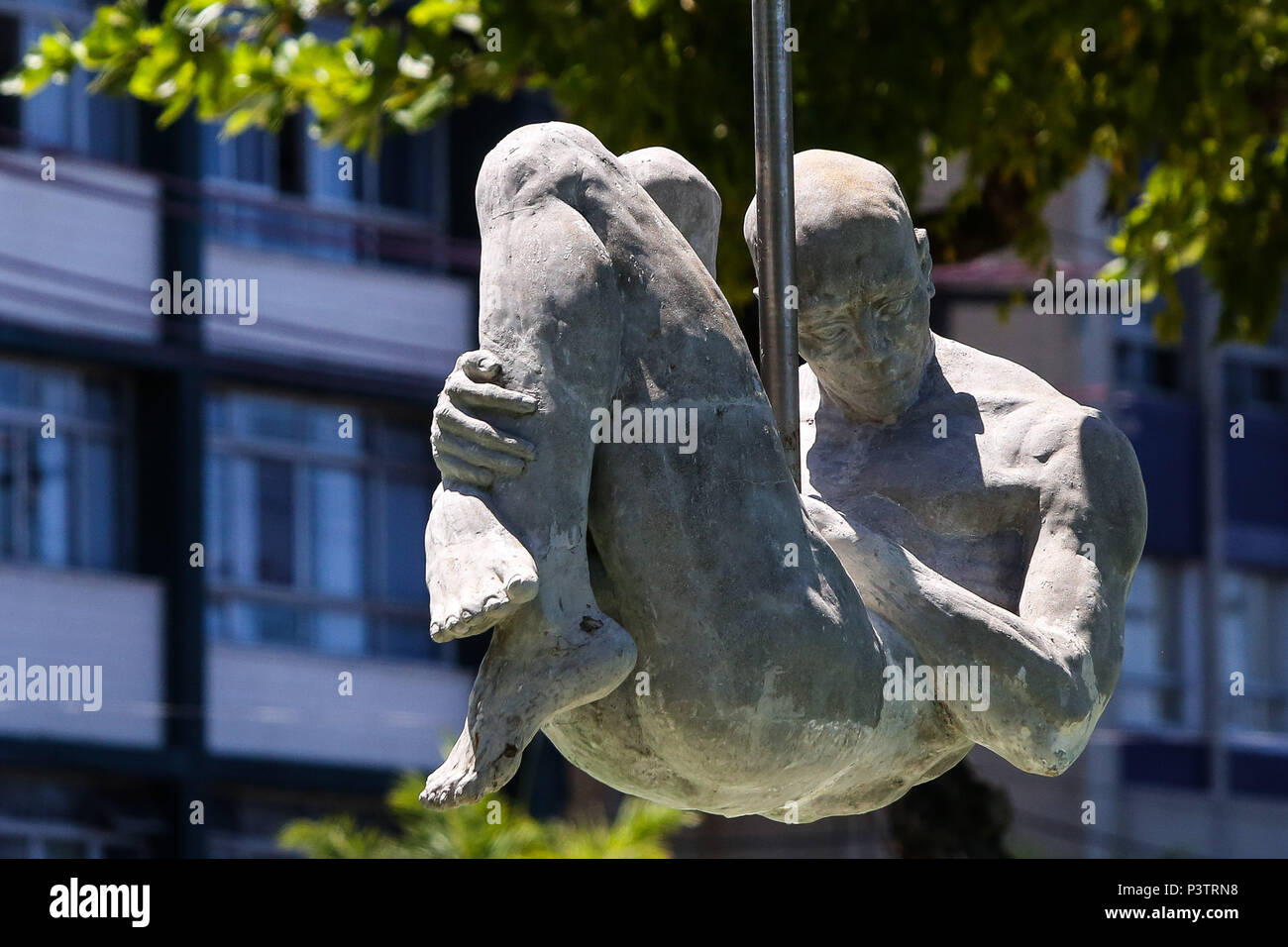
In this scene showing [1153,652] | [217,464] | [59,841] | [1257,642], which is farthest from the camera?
[1257,642]

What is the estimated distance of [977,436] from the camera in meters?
4.76

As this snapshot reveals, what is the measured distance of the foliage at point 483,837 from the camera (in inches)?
506

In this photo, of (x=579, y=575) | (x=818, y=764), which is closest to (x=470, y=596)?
(x=579, y=575)

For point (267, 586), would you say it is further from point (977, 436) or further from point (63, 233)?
point (977, 436)

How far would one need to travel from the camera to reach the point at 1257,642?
21812mm

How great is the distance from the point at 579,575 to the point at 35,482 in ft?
43.8

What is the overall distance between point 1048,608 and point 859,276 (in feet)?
2.05

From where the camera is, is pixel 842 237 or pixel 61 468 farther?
pixel 61 468
